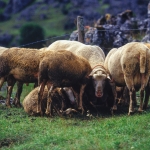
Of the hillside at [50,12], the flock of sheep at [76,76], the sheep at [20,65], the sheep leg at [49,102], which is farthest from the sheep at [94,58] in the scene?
the hillside at [50,12]

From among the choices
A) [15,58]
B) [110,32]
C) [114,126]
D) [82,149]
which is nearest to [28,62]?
[15,58]

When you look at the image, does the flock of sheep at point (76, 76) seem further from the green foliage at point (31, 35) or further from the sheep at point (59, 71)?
the green foliage at point (31, 35)

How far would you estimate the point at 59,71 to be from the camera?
12680 millimetres

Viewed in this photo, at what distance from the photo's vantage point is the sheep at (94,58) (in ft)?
43.7

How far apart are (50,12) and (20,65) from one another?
8184 centimetres

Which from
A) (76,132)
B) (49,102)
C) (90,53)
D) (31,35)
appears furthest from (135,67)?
(31,35)

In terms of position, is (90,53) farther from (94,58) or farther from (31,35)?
(31,35)

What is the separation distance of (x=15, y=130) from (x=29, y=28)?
67.2 meters

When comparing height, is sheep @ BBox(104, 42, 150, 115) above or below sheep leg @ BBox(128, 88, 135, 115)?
above

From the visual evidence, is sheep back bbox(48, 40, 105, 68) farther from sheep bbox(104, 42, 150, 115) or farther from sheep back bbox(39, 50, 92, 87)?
sheep bbox(104, 42, 150, 115)

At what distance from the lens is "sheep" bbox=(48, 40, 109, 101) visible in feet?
43.7

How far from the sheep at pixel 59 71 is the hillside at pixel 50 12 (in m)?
64.5

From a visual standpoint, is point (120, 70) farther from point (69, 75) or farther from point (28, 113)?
point (28, 113)

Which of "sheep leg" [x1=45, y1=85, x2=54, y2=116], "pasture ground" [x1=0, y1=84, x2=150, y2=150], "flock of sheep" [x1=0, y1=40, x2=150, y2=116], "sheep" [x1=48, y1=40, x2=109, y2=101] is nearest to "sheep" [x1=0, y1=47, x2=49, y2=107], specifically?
"flock of sheep" [x1=0, y1=40, x2=150, y2=116]
